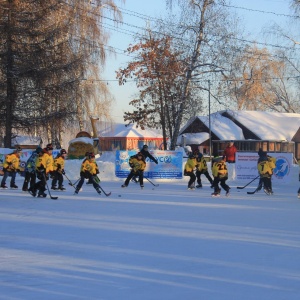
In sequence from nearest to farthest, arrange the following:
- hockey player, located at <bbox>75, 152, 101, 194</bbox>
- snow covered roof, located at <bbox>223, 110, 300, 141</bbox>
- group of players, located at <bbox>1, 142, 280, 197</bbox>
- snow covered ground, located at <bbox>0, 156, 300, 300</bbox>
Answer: snow covered ground, located at <bbox>0, 156, 300, 300</bbox> < group of players, located at <bbox>1, 142, 280, 197</bbox> < hockey player, located at <bbox>75, 152, 101, 194</bbox> < snow covered roof, located at <bbox>223, 110, 300, 141</bbox>

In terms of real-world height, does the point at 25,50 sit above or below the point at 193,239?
above

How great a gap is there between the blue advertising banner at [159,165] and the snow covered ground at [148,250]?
424 inches

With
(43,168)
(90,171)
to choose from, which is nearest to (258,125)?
(90,171)

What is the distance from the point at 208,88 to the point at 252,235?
28071 millimetres

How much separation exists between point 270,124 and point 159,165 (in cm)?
2983

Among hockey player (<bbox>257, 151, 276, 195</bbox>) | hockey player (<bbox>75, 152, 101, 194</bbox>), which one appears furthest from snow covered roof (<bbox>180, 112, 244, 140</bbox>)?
hockey player (<bbox>75, 152, 101, 194</bbox>)

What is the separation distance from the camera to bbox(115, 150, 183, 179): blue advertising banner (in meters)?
29.1

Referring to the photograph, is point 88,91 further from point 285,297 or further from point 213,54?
point 285,297

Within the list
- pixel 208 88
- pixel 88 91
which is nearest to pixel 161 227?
pixel 208 88

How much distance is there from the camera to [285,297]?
684cm

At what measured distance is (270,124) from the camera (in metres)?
57.2

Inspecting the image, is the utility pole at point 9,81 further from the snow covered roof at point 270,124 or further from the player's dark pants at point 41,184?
the snow covered roof at point 270,124

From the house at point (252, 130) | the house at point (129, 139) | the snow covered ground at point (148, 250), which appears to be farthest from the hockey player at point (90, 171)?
the house at point (129, 139)

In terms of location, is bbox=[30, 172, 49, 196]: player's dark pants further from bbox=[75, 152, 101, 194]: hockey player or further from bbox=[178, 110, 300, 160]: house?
bbox=[178, 110, 300, 160]: house
